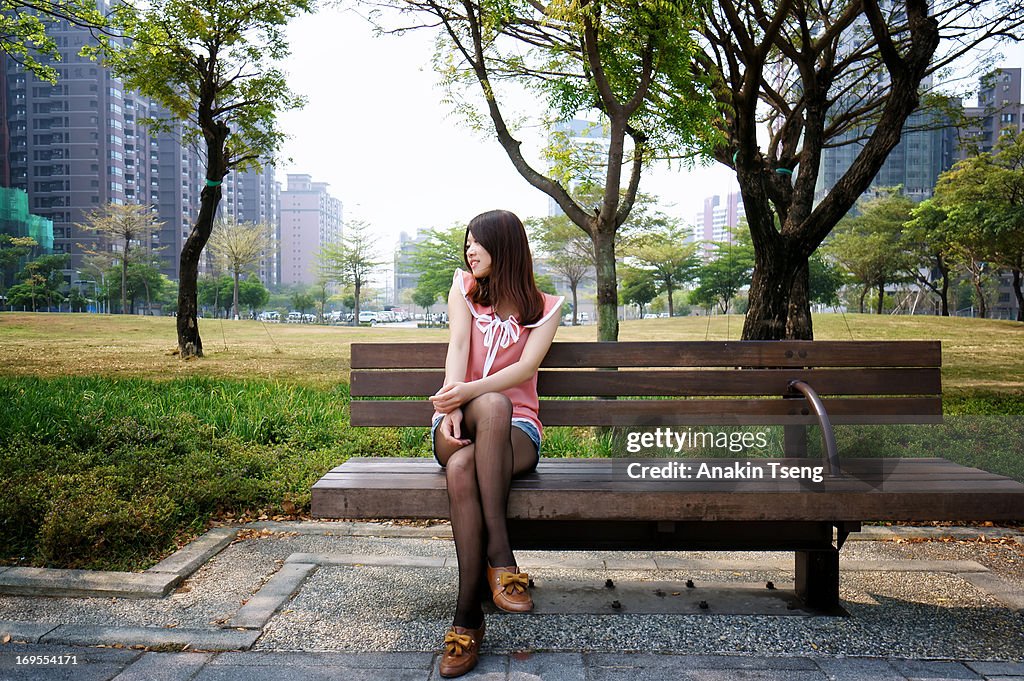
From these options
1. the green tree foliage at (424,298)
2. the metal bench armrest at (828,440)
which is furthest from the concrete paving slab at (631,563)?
the green tree foliage at (424,298)

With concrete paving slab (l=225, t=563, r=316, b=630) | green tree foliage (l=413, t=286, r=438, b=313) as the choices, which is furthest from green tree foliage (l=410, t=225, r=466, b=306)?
concrete paving slab (l=225, t=563, r=316, b=630)

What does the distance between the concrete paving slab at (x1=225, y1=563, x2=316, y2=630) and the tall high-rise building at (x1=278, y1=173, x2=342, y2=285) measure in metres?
8.93

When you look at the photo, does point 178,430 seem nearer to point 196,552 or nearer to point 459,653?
point 196,552

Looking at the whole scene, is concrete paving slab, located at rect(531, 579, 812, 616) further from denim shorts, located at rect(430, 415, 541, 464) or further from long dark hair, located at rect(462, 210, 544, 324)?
long dark hair, located at rect(462, 210, 544, 324)

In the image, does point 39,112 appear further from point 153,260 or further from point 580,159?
point 580,159

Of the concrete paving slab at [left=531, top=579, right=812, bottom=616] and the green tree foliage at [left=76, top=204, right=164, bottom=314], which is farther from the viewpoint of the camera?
the green tree foliage at [left=76, top=204, right=164, bottom=314]

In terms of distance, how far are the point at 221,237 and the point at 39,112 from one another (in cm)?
316

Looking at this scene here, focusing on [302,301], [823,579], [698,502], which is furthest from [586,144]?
[302,301]

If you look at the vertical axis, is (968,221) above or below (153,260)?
above

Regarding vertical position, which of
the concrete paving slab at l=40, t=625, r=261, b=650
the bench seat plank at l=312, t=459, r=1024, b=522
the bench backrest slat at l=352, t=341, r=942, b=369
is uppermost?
the bench backrest slat at l=352, t=341, r=942, b=369

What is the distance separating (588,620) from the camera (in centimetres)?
268

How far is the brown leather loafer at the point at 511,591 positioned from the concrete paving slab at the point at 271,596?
0.91 m

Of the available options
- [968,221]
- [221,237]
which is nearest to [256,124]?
[221,237]

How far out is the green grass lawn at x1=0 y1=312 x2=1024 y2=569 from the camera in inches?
139
